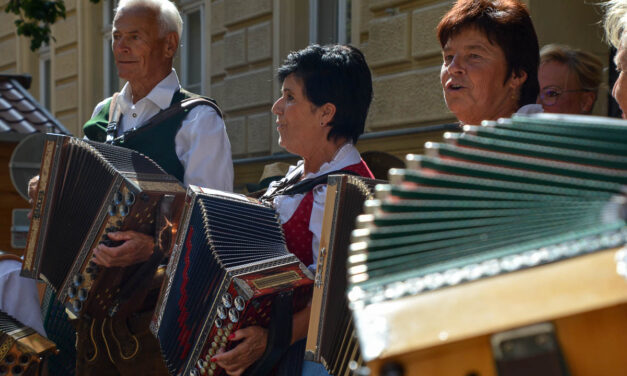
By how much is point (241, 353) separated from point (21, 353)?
3.45ft

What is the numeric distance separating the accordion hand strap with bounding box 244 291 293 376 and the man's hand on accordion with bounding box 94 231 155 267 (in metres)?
0.65

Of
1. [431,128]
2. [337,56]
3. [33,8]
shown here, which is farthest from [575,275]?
[33,8]

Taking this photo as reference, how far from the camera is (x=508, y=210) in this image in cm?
104

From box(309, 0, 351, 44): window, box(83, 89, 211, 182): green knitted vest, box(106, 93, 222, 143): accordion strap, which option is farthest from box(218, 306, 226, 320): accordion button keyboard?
box(309, 0, 351, 44): window

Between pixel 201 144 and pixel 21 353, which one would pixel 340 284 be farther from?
pixel 21 353

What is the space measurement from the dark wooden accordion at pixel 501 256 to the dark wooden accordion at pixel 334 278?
3.19 ft

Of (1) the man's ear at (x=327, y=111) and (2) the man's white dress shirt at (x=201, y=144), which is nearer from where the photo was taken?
(1) the man's ear at (x=327, y=111)

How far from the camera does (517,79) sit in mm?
2344

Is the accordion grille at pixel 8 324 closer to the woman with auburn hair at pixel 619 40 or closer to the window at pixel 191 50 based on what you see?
the woman with auburn hair at pixel 619 40

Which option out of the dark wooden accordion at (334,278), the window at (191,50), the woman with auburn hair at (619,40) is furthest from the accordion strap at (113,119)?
the window at (191,50)

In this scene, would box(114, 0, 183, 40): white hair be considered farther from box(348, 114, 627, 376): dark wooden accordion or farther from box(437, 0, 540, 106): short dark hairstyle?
box(348, 114, 627, 376): dark wooden accordion

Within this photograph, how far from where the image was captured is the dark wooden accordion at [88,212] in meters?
2.90

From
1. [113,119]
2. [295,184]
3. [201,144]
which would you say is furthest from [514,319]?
[113,119]

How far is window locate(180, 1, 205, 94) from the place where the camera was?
33.5ft
